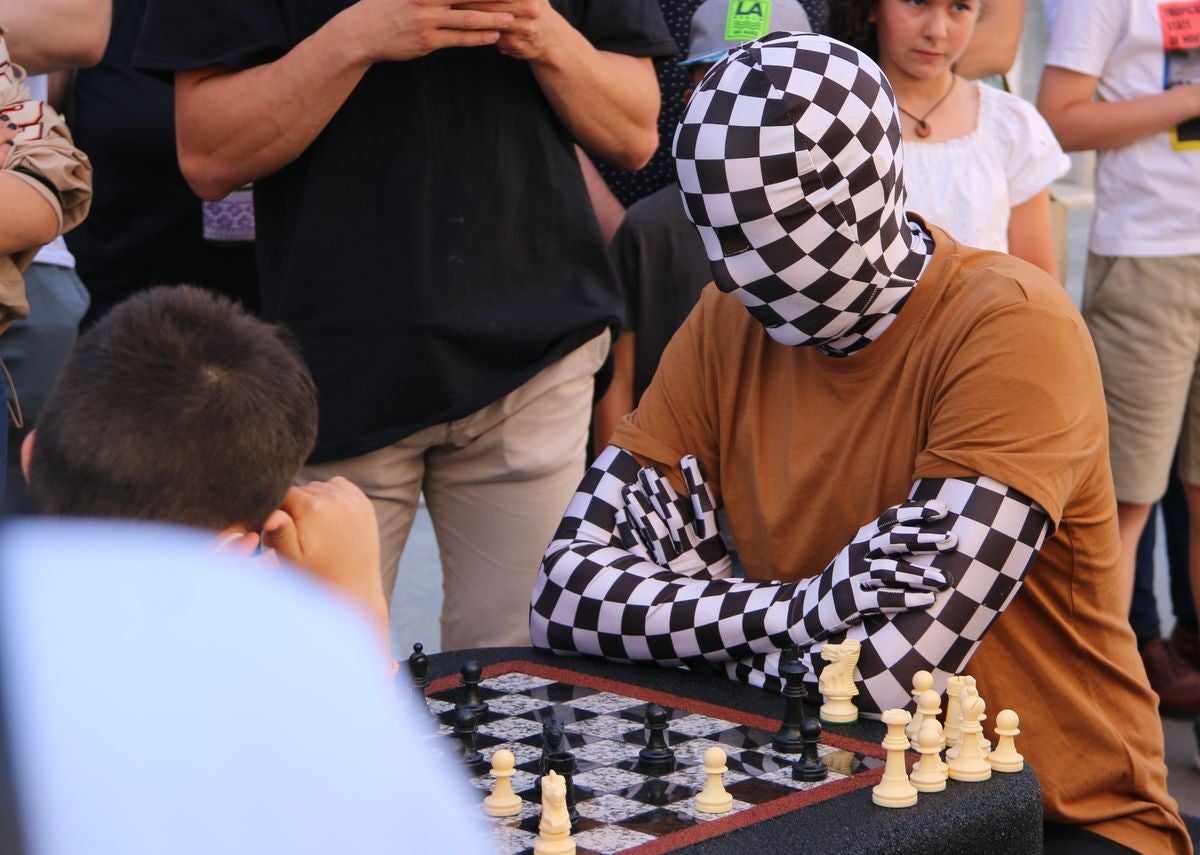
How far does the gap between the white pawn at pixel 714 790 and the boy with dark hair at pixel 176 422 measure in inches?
20.5

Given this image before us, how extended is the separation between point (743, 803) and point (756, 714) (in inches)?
13.6

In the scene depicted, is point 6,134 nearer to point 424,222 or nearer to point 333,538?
point 424,222

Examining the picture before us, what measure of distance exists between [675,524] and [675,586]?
0.71 feet

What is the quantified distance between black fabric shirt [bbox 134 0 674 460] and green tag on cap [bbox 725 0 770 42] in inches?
42.3

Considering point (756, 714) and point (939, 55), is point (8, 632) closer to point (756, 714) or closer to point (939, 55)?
point (756, 714)

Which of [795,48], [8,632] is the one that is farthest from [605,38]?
[8,632]

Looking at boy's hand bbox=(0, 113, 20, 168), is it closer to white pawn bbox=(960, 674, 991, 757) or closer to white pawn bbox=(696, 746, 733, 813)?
white pawn bbox=(696, 746, 733, 813)

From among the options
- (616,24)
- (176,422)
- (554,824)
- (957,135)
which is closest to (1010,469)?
(554,824)

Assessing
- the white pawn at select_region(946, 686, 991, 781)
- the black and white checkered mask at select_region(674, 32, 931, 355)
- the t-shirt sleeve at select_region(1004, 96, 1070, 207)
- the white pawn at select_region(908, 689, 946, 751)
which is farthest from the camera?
the t-shirt sleeve at select_region(1004, 96, 1070, 207)

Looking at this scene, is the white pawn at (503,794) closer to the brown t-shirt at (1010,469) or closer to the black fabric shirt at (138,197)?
the brown t-shirt at (1010,469)

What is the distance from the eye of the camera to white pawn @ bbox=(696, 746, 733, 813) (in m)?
1.61

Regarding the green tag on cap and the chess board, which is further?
the green tag on cap

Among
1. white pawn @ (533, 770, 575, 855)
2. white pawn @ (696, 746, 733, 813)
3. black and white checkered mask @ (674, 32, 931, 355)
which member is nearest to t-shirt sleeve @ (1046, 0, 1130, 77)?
black and white checkered mask @ (674, 32, 931, 355)

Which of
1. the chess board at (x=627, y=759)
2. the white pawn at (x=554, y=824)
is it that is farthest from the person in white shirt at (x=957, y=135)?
the white pawn at (x=554, y=824)
